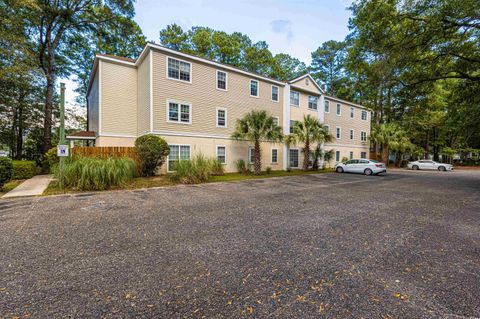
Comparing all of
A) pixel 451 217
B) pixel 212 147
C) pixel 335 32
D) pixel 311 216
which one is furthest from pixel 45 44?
pixel 451 217

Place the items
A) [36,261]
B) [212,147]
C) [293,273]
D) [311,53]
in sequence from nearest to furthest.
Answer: [293,273], [36,261], [212,147], [311,53]

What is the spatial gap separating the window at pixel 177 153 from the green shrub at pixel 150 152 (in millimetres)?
1334

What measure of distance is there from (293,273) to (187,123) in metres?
12.6

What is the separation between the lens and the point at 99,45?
2102cm

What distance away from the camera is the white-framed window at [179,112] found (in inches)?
523

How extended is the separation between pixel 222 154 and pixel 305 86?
1152 cm

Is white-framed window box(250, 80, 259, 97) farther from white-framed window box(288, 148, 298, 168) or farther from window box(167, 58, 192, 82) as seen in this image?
white-framed window box(288, 148, 298, 168)

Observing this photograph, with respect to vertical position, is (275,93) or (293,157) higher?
(275,93)

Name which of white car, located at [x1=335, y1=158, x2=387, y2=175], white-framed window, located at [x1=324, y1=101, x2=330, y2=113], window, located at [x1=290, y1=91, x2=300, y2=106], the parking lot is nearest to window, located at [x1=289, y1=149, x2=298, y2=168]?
white car, located at [x1=335, y1=158, x2=387, y2=175]

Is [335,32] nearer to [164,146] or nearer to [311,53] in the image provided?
[164,146]

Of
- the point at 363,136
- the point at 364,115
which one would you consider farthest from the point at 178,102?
the point at 364,115

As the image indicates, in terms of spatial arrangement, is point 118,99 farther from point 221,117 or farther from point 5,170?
point 5,170

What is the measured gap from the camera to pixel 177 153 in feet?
44.4

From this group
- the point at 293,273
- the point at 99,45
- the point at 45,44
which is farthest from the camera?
the point at 99,45
